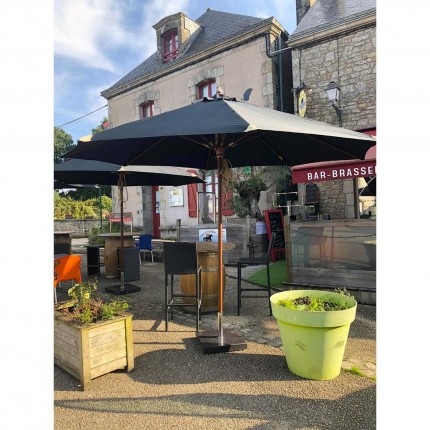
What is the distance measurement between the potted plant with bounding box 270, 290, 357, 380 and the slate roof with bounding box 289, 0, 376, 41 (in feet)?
27.6

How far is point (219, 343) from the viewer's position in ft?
11.0

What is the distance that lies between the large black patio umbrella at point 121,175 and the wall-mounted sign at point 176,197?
5255mm

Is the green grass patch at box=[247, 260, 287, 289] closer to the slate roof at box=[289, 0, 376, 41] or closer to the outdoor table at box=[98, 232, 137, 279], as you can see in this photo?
the outdoor table at box=[98, 232, 137, 279]

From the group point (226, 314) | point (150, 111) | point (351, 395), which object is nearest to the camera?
point (351, 395)

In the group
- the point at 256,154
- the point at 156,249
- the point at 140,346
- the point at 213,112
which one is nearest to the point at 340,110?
the point at 256,154

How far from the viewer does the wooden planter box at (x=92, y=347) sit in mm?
2680

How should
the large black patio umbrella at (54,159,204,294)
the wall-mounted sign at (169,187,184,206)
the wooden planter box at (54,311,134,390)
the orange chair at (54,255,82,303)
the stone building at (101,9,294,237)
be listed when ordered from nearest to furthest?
1. the wooden planter box at (54,311,134,390)
2. the orange chair at (54,255,82,303)
3. the large black patio umbrella at (54,159,204,294)
4. the stone building at (101,9,294,237)
5. the wall-mounted sign at (169,187,184,206)

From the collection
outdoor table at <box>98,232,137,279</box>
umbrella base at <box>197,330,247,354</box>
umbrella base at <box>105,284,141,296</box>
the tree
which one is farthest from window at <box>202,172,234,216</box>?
the tree

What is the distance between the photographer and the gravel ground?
2.26 m

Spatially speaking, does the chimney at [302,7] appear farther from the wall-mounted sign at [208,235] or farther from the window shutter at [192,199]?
the wall-mounted sign at [208,235]

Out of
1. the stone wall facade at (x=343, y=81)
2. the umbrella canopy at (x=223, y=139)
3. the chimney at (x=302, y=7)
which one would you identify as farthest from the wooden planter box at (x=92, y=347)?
the chimney at (x=302, y=7)

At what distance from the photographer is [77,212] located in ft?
74.4

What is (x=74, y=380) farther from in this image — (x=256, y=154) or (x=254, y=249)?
(x=254, y=249)

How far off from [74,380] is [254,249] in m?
6.39
